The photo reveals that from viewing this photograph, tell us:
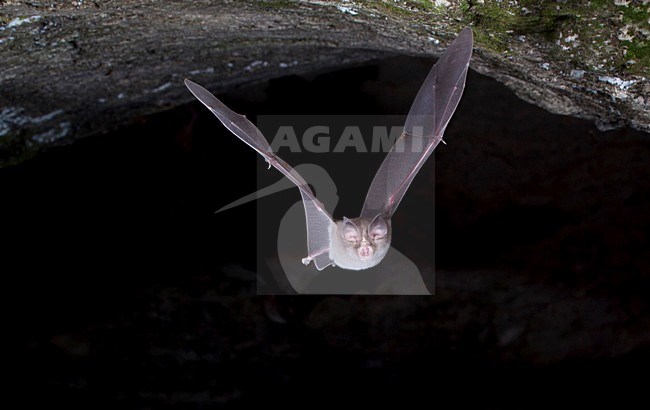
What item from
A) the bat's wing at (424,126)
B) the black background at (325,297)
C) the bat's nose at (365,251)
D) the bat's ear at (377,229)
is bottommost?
the black background at (325,297)

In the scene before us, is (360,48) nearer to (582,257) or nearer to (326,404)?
(582,257)

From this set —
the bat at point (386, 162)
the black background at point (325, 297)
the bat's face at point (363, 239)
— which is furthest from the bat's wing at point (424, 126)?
the black background at point (325, 297)

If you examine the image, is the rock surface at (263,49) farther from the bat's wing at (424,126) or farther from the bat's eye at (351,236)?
the bat's eye at (351,236)

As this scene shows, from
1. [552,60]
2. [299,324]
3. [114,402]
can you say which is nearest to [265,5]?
[552,60]

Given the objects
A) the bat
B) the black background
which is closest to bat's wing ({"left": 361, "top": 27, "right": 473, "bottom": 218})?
the bat

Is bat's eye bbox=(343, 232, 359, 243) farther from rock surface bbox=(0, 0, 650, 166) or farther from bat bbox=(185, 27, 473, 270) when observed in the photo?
rock surface bbox=(0, 0, 650, 166)

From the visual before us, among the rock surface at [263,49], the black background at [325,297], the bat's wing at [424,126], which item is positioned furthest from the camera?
the black background at [325,297]

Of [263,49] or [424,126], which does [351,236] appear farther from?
[263,49]
